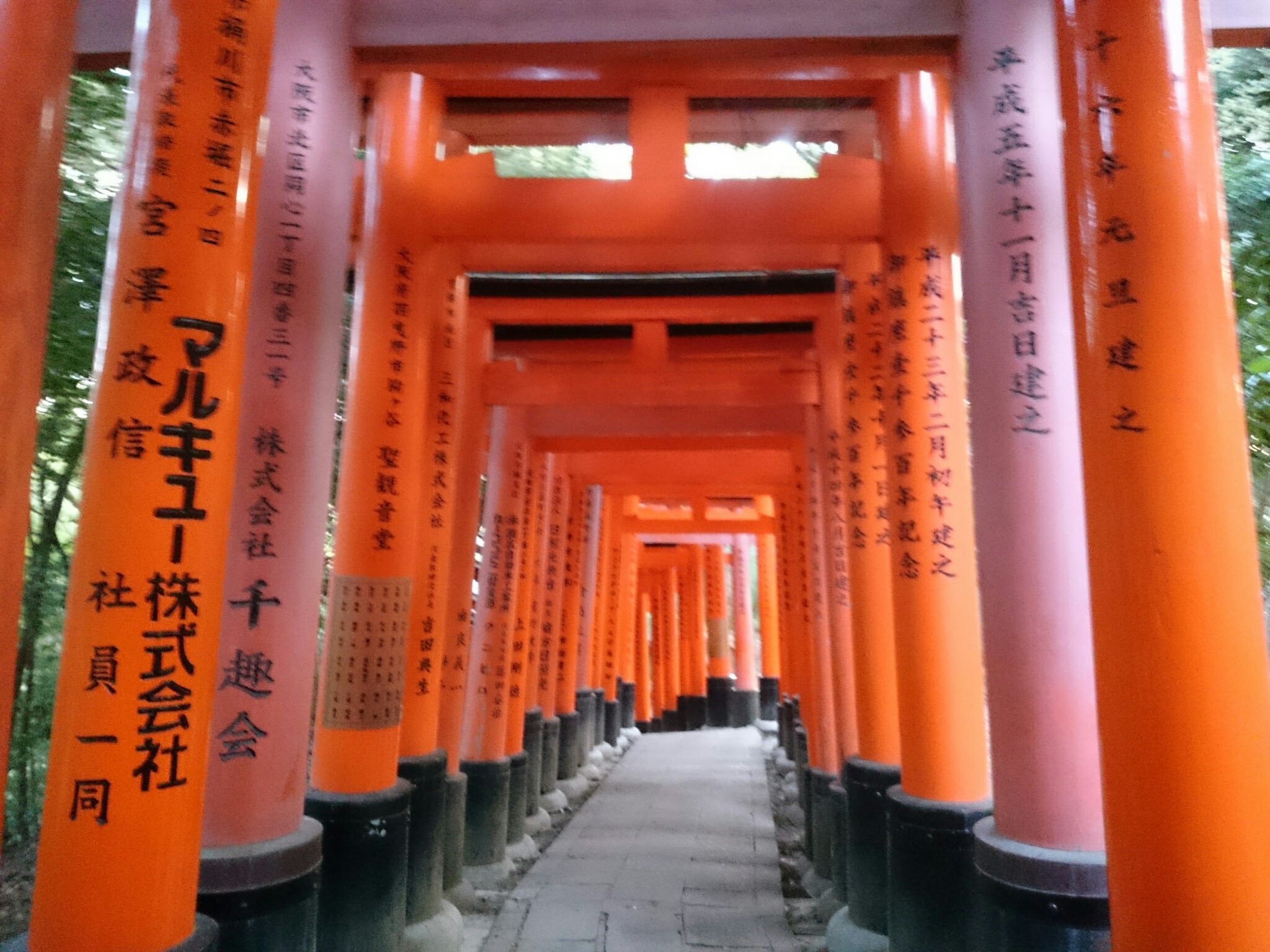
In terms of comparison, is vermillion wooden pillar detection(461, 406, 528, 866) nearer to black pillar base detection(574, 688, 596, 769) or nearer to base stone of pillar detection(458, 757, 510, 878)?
base stone of pillar detection(458, 757, 510, 878)

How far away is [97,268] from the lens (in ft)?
15.4

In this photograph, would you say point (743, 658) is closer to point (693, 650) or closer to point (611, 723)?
point (693, 650)

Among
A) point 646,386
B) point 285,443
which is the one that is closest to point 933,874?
point 285,443

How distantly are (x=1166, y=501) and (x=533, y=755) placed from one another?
24.9 feet

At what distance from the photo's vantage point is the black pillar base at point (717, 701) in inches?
673

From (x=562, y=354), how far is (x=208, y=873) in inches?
231

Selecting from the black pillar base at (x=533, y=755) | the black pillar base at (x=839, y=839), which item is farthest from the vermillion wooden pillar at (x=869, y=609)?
the black pillar base at (x=533, y=755)

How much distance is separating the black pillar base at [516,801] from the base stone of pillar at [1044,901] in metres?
4.96

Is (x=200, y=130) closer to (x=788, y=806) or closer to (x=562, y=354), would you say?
(x=562, y=354)

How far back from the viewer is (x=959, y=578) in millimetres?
3639

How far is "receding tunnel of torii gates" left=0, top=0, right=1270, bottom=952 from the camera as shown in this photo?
6.57ft

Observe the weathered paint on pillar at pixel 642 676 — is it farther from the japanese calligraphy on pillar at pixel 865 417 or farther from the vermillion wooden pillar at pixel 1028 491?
the vermillion wooden pillar at pixel 1028 491

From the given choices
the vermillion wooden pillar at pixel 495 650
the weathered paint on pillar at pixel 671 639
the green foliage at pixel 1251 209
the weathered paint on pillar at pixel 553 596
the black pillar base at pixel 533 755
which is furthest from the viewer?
the weathered paint on pillar at pixel 671 639

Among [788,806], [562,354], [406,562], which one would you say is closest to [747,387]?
[562,354]
